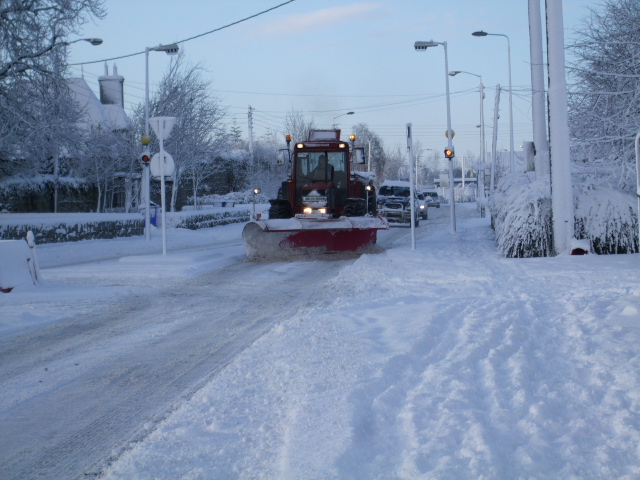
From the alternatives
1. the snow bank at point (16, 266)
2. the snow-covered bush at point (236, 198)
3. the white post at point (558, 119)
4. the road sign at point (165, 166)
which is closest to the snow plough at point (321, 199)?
the road sign at point (165, 166)

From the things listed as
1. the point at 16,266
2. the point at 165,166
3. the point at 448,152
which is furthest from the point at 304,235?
the point at 448,152

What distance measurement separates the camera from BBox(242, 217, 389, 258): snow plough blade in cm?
1731

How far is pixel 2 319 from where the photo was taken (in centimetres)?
930

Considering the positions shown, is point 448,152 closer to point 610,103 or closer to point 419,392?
point 610,103

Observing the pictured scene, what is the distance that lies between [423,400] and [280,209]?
15.1m

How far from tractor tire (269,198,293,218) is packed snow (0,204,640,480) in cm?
915

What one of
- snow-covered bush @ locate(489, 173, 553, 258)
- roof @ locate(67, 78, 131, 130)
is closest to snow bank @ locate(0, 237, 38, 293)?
snow-covered bush @ locate(489, 173, 553, 258)

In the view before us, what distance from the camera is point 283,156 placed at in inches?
756

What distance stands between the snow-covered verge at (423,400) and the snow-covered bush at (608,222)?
19.7 ft

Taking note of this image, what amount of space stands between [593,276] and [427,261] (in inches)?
150

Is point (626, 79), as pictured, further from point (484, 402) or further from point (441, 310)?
point (484, 402)

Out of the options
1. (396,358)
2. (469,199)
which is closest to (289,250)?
(396,358)

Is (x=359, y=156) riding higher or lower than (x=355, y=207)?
higher

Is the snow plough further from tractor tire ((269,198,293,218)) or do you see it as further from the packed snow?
the packed snow
